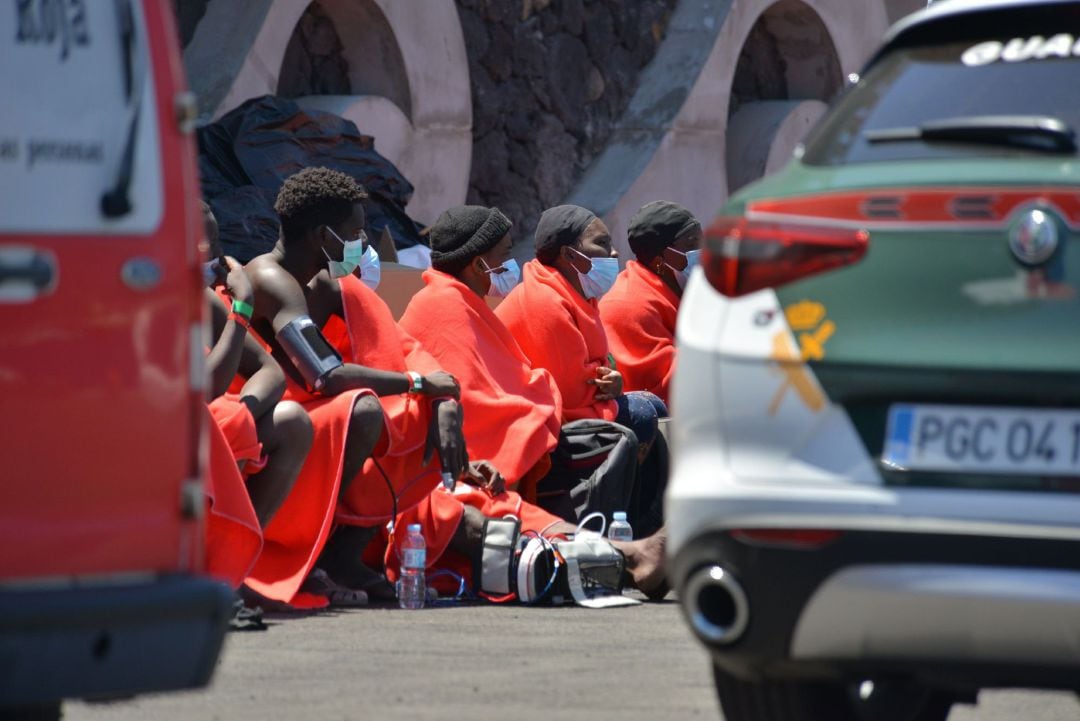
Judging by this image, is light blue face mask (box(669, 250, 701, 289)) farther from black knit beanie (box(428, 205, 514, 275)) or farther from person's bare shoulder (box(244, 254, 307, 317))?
person's bare shoulder (box(244, 254, 307, 317))

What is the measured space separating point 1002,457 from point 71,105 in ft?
5.71

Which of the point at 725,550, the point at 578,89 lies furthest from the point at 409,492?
the point at 578,89

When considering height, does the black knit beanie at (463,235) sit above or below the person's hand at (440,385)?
above

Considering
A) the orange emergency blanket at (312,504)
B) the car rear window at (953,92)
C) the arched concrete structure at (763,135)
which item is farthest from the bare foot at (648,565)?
the arched concrete structure at (763,135)

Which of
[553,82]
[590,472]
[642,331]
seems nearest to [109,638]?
[590,472]

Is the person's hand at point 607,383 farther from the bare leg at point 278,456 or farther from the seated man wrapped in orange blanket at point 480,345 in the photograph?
the bare leg at point 278,456

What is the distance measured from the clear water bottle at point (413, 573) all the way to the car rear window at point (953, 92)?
375 centimetres

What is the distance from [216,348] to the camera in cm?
692

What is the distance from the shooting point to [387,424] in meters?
7.72

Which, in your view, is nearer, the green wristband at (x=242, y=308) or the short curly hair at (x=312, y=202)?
the green wristband at (x=242, y=308)

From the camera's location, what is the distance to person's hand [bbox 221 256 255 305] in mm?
7219

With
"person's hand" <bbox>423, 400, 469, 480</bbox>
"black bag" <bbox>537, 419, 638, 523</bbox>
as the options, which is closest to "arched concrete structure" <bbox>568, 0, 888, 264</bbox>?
"black bag" <bbox>537, 419, 638, 523</bbox>

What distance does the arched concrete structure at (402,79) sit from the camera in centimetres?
1156

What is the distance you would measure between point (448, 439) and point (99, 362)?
Result: 4070 mm
